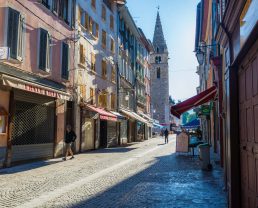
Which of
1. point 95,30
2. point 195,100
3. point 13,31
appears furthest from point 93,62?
point 195,100

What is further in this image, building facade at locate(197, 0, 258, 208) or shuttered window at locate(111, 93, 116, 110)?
shuttered window at locate(111, 93, 116, 110)

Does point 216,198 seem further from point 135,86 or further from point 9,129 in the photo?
point 135,86

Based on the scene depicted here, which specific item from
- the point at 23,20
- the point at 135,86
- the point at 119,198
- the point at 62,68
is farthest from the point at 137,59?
the point at 119,198

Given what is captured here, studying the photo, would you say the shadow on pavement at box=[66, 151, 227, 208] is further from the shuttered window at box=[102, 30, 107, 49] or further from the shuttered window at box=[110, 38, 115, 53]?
Result: the shuttered window at box=[110, 38, 115, 53]

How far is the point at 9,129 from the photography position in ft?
46.4

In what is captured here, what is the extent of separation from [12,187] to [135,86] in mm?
34285

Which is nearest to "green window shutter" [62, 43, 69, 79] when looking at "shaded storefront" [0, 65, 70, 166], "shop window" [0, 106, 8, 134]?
"shaded storefront" [0, 65, 70, 166]

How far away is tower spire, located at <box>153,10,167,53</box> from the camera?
3720 inches

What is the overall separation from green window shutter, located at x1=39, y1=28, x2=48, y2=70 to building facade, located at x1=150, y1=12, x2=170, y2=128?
73.2 metres

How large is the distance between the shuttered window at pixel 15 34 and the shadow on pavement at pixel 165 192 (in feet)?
23.0

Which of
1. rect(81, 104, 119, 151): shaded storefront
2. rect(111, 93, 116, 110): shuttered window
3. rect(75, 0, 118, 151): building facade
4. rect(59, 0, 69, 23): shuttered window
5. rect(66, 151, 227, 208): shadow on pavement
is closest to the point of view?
rect(66, 151, 227, 208): shadow on pavement

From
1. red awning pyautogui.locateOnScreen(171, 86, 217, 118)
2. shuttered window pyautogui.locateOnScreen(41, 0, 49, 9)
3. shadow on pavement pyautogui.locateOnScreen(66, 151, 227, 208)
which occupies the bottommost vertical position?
shadow on pavement pyautogui.locateOnScreen(66, 151, 227, 208)

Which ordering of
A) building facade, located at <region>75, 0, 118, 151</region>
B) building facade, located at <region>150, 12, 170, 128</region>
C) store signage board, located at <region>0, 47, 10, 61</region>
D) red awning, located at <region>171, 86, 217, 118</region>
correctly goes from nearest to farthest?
store signage board, located at <region>0, 47, 10, 61</region>
red awning, located at <region>171, 86, 217, 118</region>
building facade, located at <region>75, 0, 118, 151</region>
building facade, located at <region>150, 12, 170, 128</region>

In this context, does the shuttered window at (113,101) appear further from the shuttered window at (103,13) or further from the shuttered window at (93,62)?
the shuttered window at (103,13)
